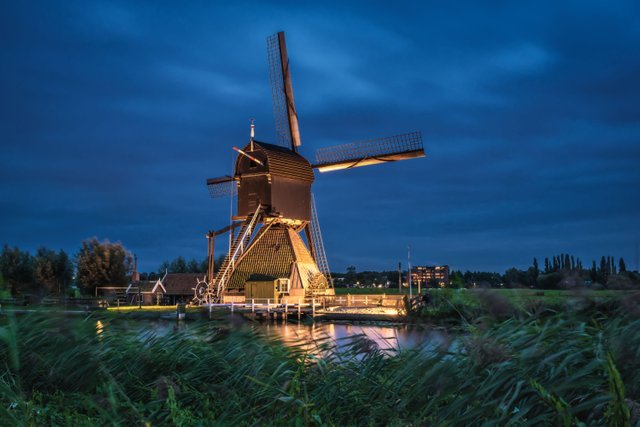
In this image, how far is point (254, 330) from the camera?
6605mm

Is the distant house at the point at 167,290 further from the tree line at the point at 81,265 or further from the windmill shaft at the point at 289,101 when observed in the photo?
the windmill shaft at the point at 289,101

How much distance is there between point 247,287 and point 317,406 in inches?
1195

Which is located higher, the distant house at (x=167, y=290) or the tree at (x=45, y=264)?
the tree at (x=45, y=264)

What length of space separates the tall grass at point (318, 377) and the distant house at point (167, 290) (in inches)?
1506

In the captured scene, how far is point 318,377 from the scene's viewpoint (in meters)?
5.20

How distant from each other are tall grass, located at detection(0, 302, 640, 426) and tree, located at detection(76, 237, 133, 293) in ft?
148

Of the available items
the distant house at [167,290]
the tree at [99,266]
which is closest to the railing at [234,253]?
the distant house at [167,290]

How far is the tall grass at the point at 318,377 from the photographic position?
148 inches

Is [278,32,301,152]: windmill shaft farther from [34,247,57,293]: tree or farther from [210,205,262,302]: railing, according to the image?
[34,247,57,293]: tree

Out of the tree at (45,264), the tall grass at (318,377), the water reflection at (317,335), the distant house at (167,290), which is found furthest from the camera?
the tree at (45,264)

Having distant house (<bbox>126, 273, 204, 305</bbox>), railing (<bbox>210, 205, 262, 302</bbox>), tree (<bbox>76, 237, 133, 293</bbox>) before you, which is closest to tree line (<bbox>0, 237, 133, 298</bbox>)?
tree (<bbox>76, 237, 133, 293</bbox>)

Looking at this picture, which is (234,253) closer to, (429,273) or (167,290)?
(167,290)

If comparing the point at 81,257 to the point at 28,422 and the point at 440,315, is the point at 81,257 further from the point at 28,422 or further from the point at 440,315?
the point at 28,422

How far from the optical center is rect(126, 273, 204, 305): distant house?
43906mm
